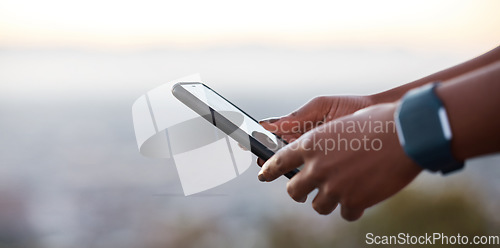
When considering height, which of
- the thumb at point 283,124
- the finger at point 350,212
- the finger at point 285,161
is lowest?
the finger at point 350,212

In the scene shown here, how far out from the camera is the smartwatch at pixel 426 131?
2.27 ft

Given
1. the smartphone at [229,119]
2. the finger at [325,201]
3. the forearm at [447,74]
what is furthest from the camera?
the forearm at [447,74]

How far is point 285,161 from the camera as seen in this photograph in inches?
34.1

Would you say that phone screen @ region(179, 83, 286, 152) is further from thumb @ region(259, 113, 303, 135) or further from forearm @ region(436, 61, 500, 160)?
forearm @ region(436, 61, 500, 160)

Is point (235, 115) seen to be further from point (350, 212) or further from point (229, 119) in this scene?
point (350, 212)

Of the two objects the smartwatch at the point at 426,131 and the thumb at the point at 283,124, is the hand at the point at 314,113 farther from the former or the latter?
the smartwatch at the point at 426,131

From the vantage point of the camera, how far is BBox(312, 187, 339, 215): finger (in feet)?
2.68

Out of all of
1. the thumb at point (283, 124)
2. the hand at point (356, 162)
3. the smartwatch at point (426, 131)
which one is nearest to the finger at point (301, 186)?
Result: the hand at point (356, 162)

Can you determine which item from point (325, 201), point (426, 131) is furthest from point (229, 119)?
point (426, 131)

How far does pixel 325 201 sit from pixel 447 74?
641mm

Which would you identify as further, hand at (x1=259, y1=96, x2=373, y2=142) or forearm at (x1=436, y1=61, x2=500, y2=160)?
hand at (x1=259, y1=96, x2=373, y2=142)

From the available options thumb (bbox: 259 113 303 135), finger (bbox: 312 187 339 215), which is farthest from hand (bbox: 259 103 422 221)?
thumb (bbox: 259 113 303 135)

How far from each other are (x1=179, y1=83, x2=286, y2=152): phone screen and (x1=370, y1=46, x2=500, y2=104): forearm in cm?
35

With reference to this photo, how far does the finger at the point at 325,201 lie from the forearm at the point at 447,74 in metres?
0.57
